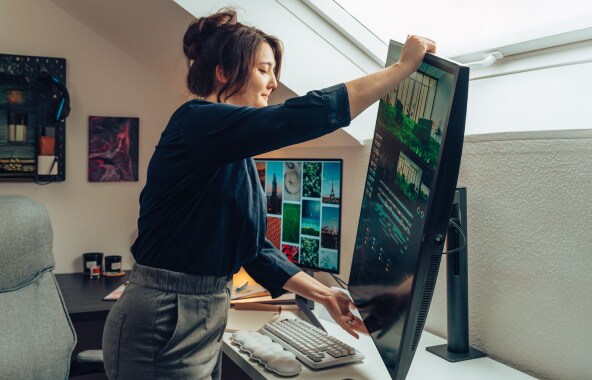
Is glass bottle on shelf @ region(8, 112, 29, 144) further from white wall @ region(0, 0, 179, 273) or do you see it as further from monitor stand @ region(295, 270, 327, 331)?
monitor stand @ region(295, 270, 327, 331)

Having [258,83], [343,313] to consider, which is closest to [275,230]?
[343,313]

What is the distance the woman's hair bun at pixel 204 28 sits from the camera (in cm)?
130

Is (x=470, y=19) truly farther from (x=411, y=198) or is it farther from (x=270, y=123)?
(x=270, y=123)

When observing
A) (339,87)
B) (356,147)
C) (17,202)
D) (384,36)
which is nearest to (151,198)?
(339,87)

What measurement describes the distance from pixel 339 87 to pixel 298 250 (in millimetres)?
1012

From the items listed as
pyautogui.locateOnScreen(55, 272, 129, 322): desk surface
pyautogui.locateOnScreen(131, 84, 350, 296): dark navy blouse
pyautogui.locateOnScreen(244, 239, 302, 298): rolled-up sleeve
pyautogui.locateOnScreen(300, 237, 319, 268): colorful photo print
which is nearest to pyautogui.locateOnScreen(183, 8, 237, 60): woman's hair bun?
pyautogui.locateOnScreen(131, 84, 350, 296): dark navy blouse

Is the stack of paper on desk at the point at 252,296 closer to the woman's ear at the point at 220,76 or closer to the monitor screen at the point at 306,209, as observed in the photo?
the monitor screen at the point at 306,209

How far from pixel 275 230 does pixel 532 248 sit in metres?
0.94

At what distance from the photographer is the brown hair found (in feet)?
4.10

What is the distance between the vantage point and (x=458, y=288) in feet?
4.23

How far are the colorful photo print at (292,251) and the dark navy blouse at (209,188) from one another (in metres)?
0.57

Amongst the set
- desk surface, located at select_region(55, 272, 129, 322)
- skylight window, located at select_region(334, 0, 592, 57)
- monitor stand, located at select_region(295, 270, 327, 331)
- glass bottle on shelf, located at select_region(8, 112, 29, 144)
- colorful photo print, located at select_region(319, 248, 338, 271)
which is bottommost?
desk surface, located at select_region(55, 272, 129, 322)

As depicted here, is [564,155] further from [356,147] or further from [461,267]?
[356,147]

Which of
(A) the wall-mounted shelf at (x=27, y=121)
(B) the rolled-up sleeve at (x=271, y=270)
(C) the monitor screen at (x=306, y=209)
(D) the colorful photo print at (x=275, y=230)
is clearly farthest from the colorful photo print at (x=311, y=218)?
(A) the wall-mounted shelf at (x=27, y=121)
